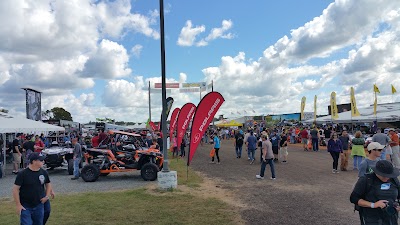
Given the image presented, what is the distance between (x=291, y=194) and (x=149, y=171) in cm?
514

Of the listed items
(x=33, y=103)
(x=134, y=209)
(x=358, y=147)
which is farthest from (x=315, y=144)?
(x=33, y=103)

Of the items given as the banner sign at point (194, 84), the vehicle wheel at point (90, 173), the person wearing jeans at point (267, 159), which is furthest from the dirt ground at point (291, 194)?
the banner sign at point (194, 84)

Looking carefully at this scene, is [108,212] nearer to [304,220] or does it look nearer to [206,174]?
[304,220]

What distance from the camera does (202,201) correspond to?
877cm

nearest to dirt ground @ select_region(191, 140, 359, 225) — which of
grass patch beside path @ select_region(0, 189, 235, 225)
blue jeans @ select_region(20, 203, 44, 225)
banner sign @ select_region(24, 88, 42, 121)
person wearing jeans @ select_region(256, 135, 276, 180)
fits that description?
person wearing jeans @ select_region(256, 135, 276, 180)

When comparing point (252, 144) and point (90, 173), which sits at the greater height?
point (252, 144)

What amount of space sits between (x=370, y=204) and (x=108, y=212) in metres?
5.59

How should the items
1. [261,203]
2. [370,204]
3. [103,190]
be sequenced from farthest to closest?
1. [103,190]
2. [261,203]
3. [370,204]

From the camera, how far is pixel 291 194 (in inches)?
377

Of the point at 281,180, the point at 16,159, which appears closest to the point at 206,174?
the point at 281,180

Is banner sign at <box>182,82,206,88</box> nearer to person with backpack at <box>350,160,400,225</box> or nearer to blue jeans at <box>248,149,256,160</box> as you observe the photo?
blue jeans at <box>248,149,256,160</box>

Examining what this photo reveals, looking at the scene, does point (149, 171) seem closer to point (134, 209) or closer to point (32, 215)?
point (134, 209)

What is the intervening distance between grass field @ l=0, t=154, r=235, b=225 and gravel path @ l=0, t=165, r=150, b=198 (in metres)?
1.17

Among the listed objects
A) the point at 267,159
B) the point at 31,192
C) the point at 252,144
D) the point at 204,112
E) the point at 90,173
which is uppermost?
the point at 204,112
